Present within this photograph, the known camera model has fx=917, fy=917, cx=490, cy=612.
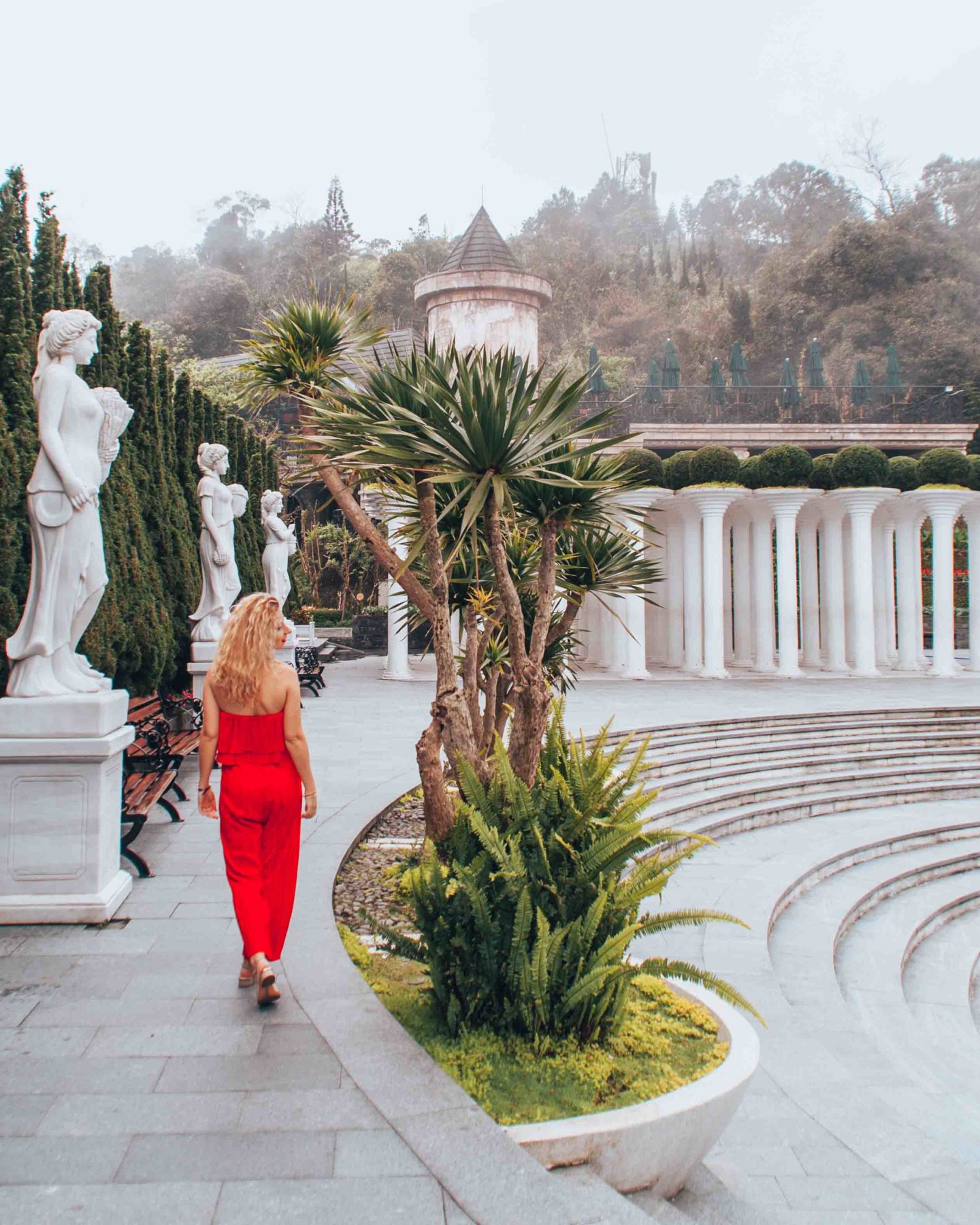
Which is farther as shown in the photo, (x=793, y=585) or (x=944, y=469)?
(x=944, y=469)

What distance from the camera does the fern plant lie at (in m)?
3.47

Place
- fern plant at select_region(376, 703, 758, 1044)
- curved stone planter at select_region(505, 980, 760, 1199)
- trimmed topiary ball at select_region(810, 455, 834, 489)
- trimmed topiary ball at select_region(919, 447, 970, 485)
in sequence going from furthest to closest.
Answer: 1. trimmed topiary ball at select_region(919, 447, 970, 485)
2. trimmed topiary ball at select_region(810, 455, 834, 489)
3. fern plant at select_region(376, 703, 758, 1044)
4. curved stone planter at select_region(505, 980, 760, 1199)

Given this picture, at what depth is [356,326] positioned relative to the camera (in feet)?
20.6

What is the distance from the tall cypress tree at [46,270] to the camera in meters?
8.45

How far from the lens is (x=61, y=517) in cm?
507

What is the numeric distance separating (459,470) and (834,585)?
18210 millimetres

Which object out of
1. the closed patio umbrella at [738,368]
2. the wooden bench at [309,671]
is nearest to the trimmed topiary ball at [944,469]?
the closed patio umbrella at [738,368]

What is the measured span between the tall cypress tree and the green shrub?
45.2 feet

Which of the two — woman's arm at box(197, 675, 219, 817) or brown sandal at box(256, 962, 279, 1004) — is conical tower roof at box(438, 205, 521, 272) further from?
brown sandal at box(256, 962, 279, 1004)

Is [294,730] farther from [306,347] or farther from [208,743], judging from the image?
[306,347]

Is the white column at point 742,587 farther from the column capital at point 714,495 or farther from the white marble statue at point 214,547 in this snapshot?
the white marble statue at point 214,547

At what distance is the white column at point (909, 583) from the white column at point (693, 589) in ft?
15.8

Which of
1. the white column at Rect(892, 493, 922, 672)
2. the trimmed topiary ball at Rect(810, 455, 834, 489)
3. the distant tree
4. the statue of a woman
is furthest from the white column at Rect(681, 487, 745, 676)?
the distant tree

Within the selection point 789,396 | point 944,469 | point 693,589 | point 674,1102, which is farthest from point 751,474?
point 674,1102
